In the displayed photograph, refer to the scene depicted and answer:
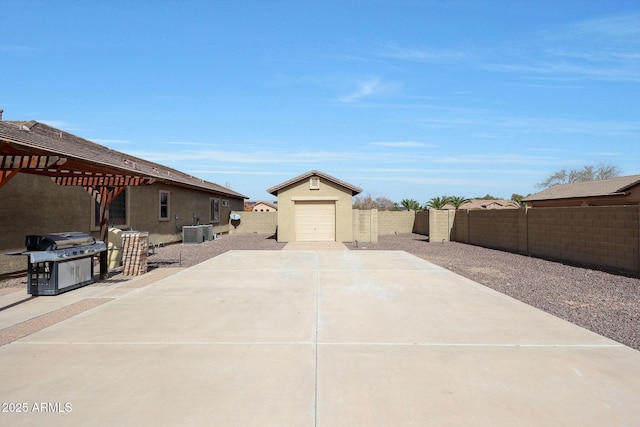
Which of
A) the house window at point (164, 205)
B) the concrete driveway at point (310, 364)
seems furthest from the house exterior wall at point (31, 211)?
the house window at point (164, 205)

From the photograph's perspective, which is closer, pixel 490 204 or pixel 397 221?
pixel 397 221

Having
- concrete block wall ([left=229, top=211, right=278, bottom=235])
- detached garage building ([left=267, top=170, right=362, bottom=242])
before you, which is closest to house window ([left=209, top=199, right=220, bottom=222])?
concrete block wall ([left=229, top=211, right=278, bottom=235])

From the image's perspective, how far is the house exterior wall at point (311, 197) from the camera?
22.2m

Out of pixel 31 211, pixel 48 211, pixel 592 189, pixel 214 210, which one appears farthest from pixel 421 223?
pixel 31 211

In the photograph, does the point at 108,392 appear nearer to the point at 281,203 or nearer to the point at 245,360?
the point at 245,360

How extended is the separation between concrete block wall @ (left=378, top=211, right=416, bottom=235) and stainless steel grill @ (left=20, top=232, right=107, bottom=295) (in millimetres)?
25638

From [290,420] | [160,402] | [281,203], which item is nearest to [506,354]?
[290,420]

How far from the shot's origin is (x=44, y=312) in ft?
22.4

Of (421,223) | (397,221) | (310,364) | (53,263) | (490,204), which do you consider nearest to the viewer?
(310,364)

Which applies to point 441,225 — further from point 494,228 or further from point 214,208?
point 214,208

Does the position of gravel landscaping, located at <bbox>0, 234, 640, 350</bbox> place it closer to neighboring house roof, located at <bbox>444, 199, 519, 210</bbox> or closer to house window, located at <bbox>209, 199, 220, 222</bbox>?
house window, located at <bbox>209, 199, 220, 222</bbox>

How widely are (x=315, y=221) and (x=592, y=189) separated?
88.2 ft

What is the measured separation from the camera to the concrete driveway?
3.41 metres

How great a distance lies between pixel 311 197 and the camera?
22.2 m
